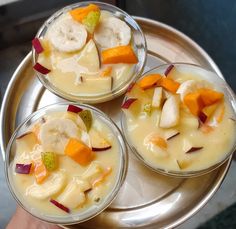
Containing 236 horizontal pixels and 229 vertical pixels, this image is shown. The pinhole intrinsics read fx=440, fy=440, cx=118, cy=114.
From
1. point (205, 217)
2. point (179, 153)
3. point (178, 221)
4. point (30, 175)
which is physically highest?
point (179, 153)

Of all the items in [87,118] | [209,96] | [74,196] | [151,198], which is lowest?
[151,198]

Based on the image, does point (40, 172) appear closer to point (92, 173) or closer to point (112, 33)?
point (92, 173)

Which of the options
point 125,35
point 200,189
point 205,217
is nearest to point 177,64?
point 125,35

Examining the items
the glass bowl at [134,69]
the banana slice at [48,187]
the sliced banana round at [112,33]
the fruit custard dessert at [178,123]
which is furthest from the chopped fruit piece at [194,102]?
the banana slice at [48,187]

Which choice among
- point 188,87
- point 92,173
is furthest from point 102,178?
point 188,87

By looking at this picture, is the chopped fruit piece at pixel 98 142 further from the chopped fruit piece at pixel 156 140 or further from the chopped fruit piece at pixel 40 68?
the chopped fruit piece at pixel 40 68

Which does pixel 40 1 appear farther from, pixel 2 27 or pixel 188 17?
pixel 188 17

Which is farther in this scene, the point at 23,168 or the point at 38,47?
the point at 38,47
